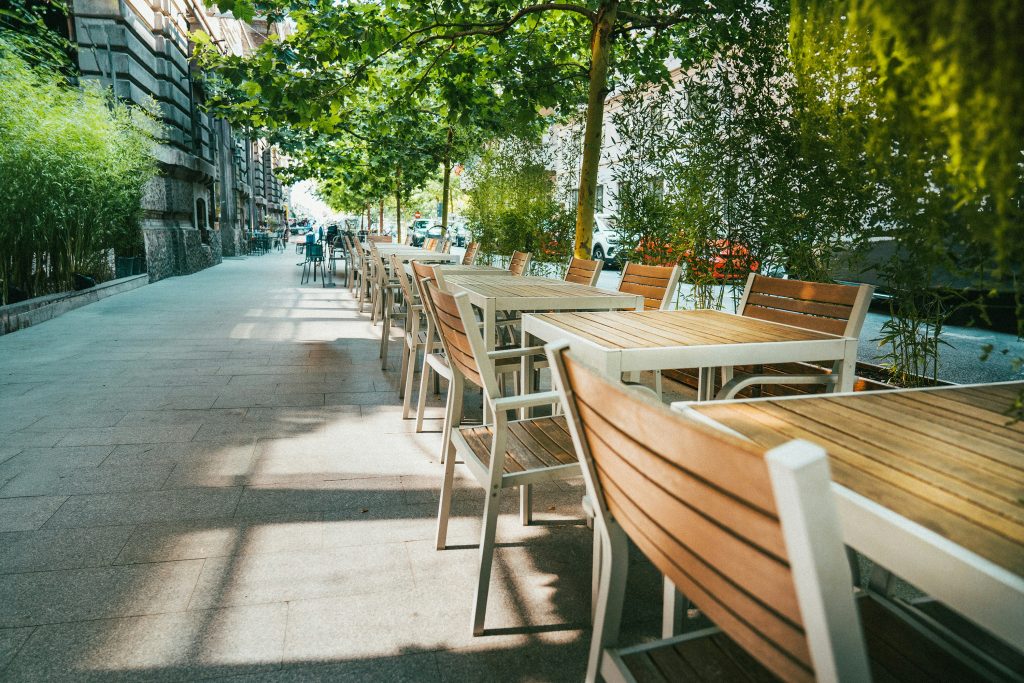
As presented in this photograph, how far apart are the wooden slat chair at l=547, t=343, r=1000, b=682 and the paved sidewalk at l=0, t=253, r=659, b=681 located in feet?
2.57

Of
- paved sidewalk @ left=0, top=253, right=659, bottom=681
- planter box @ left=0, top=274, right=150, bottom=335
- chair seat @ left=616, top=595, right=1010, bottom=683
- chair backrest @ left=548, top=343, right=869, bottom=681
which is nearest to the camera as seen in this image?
chair backrest @ left=548, top=343, right=869, bottom=681

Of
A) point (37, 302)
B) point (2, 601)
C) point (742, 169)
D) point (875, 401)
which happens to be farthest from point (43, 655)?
point (37, 302)

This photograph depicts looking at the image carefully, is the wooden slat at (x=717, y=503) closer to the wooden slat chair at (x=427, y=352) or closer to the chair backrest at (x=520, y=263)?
the wooden slat chair at (x=427, y=352)

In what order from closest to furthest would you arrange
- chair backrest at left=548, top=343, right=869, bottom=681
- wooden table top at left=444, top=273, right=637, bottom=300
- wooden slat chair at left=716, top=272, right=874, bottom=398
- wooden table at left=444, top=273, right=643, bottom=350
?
chair backrest at left=548, top=343, right=869, bottom=681
wooden slat chair at left=716, top=272, right=874, bottom=398
wooden table at left=444, top=273, right=643, bottom=350
wooden table top at left=444, top=273, right=637, bottom=300

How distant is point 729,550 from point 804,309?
2.35m

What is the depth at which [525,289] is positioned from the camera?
3828 millimetres

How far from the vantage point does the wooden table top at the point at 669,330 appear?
221 centimetres

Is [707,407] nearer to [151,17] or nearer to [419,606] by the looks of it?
[419,606]

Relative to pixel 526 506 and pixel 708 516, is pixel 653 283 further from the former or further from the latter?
pixel 708 516

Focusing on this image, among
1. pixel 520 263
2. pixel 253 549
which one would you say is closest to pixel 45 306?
pixel 520 263

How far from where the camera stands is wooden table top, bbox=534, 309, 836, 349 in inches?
87.2

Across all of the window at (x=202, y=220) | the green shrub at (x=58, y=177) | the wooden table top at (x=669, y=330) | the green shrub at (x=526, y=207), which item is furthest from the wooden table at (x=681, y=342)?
the window at (x=202, y=220)

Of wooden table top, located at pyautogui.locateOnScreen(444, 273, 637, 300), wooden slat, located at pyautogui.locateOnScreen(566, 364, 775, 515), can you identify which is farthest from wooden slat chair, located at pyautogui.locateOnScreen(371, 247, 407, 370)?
wooden slat, located at pyautogui.locateOnScreen(566, 364, 775, 515)

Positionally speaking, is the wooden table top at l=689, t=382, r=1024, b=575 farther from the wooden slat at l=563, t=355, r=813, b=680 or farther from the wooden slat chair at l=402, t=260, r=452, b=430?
the wooden slat chair at l=402, t=260, r=452, b=430
